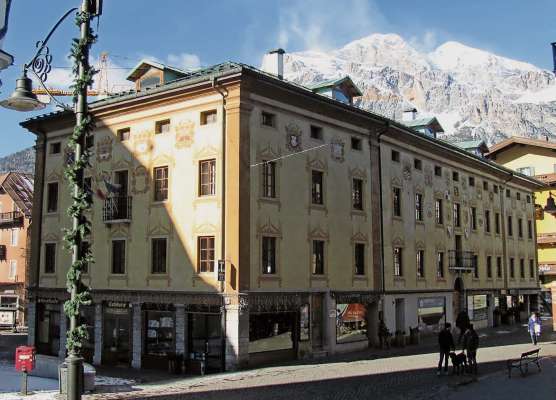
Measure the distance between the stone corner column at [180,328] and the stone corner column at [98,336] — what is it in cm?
→ 538

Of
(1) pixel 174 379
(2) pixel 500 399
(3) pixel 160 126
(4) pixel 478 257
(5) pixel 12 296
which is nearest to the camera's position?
(2) pixel 500 399

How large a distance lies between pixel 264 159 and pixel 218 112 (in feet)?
9.23

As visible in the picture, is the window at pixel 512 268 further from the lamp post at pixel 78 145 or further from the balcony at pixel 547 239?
the lamp post at pixel 78 145

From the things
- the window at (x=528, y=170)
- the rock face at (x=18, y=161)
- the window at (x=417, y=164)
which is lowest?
the window at (x=417, y=164)

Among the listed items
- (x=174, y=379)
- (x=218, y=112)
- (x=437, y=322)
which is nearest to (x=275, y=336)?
(x=174, y=379)

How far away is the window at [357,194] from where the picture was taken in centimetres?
3312

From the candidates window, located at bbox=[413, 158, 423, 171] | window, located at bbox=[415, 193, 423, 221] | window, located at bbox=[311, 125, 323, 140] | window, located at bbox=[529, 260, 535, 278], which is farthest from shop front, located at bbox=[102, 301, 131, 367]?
window, located at bbox=[529, 260, 535, 278]

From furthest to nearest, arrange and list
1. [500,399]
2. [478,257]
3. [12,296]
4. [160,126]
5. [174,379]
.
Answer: [12,296]
[478,257]
[160,126]
[174,379]
[500,399]

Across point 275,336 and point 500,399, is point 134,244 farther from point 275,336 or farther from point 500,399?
point 500,399

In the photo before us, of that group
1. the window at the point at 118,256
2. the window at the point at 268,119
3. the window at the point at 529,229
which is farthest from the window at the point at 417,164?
the window at the point at 529,229

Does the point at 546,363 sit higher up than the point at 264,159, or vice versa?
the point at 264,159

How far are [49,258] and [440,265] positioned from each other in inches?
923

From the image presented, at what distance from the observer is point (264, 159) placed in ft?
92.0

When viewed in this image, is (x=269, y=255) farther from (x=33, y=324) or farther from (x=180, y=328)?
(x=33, y=324)
